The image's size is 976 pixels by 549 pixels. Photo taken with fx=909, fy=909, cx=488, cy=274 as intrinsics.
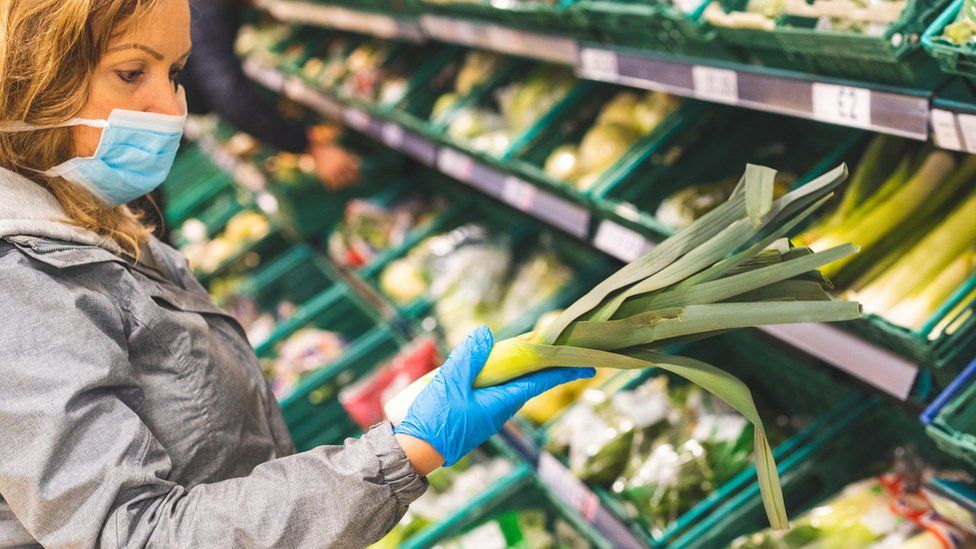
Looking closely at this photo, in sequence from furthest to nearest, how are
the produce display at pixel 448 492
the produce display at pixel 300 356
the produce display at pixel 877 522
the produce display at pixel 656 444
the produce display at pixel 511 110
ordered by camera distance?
the produce display at pixel 300 356
the produce display at pixel 511 110
the produce display at pixel 448 492
the produce display at pixel 656 444
the produce display at pixel 877 522

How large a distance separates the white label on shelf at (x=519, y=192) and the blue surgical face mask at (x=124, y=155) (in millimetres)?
1369

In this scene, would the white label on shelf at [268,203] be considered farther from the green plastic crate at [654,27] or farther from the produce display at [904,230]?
the produce display at [904,230]

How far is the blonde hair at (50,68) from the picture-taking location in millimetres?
1257

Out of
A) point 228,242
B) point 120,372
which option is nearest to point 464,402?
point 120,372

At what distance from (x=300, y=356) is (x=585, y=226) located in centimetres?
172

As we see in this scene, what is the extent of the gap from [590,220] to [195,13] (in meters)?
1.12

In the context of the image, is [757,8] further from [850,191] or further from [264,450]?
[264,450]

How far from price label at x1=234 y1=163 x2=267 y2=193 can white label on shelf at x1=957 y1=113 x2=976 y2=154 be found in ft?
13.2

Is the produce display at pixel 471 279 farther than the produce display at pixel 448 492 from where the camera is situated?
Yes

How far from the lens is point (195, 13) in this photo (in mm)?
2023

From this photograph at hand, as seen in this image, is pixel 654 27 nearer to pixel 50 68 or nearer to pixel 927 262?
pixel 927 262

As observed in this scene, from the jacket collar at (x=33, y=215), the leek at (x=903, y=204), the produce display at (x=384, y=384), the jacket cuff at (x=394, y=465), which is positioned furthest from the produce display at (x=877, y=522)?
the jacket collar at (x=33, y=215)

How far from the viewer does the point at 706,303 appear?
1.36 meters

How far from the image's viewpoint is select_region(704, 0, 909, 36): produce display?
4.90 ft
